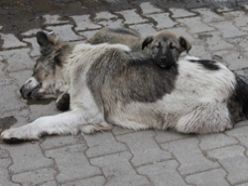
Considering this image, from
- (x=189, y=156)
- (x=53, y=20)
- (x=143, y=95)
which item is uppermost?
(x=143, y=95)

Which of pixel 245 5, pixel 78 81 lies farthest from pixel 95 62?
pixel 245 5

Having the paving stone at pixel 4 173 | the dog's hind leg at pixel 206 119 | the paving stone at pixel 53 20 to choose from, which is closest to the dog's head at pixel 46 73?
the paving stone at pixel 4 173

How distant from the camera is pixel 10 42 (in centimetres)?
708

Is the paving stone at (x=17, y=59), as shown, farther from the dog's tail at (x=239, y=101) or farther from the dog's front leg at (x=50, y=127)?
the dog's tail at (x=239, y=101)

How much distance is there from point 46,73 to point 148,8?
2.52 meters

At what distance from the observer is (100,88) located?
5531 millimetres

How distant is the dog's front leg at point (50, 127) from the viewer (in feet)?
17.6

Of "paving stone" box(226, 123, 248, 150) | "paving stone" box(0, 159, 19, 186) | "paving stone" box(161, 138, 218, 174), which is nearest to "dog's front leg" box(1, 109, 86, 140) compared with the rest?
"paving stone" box(0, 159, 19, 186)

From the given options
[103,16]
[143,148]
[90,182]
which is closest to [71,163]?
[90,182]

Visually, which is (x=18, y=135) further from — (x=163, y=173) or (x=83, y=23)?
(x=83, y=23)

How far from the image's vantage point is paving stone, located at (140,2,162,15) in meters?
7.94

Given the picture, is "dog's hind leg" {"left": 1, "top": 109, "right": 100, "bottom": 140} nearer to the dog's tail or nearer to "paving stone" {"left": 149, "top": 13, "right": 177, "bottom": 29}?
the dog's tail

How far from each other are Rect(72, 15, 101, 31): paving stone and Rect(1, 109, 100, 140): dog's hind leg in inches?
83.5

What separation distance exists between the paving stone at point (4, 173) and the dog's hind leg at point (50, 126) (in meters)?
0.29
